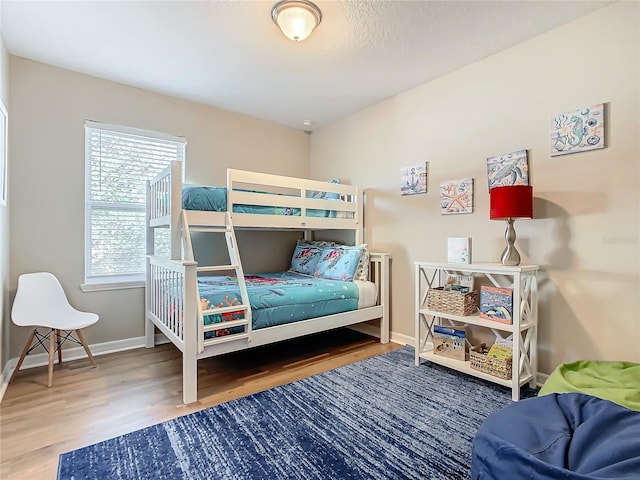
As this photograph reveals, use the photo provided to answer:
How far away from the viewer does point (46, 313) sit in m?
2.48

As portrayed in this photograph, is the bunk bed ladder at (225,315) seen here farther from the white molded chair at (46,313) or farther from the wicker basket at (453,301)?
the wicker basket at (453,301)

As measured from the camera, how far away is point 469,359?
2445 mm

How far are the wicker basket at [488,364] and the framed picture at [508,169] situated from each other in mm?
1248

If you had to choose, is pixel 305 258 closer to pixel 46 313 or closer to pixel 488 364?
pixel 488 364

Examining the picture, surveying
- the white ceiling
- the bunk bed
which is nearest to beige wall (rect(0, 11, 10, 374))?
the white ceiling

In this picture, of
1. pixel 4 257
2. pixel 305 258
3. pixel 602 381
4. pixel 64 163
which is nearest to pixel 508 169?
pixel 602 381

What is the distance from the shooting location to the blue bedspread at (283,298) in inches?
87.8

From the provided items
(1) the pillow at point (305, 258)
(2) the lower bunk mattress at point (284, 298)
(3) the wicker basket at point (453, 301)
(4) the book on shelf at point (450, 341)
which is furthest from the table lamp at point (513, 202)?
(1) the pillow at point (305, 258)

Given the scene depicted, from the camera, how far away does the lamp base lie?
7.14 feet

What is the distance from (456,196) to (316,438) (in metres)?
2.11

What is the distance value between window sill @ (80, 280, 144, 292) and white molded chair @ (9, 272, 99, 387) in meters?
0.17

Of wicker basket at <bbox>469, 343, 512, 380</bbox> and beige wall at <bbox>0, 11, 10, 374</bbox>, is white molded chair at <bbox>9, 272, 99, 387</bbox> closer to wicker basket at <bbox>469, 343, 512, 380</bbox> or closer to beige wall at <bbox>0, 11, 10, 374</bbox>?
beige wall at <bbox>0, 11, 10, 374</bbox>

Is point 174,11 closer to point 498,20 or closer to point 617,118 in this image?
point 498,20

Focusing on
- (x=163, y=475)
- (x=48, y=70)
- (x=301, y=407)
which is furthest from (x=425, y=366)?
(x=48, y=70)
